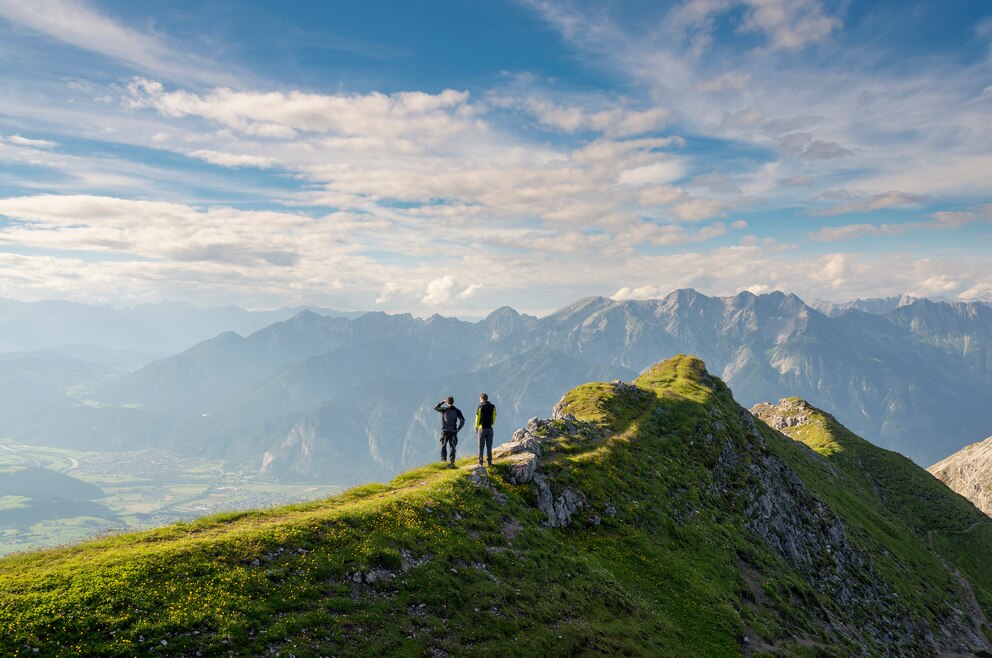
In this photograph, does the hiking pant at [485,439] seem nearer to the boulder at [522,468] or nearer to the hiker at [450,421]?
the hiker at [450,421]

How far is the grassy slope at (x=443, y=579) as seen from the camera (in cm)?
1806

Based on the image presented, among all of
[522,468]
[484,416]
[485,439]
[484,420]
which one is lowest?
[522,468]

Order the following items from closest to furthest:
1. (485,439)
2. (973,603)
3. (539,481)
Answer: (485,439) → (539,481) → (973,603)

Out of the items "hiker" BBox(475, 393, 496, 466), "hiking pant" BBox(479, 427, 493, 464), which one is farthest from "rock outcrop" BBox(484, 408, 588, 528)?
"hiker" BBox(475, 393, 496, 466)

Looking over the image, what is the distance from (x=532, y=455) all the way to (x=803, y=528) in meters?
46.6

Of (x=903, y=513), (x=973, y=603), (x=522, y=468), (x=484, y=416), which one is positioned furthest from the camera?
(x=903, y=513)

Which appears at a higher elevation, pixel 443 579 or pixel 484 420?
pixel 484 420

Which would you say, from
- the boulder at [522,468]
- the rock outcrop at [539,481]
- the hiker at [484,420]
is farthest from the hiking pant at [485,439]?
the rock outcrop at [539,481]

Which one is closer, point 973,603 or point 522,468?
point 522,468

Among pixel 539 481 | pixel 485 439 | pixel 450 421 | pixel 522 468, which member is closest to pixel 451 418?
pixel 450 421

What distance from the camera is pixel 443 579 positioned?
2516 centimetres

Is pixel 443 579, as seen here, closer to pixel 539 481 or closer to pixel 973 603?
pixel 539 481

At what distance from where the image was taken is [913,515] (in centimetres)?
11531

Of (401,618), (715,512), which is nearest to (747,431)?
(715,512)
